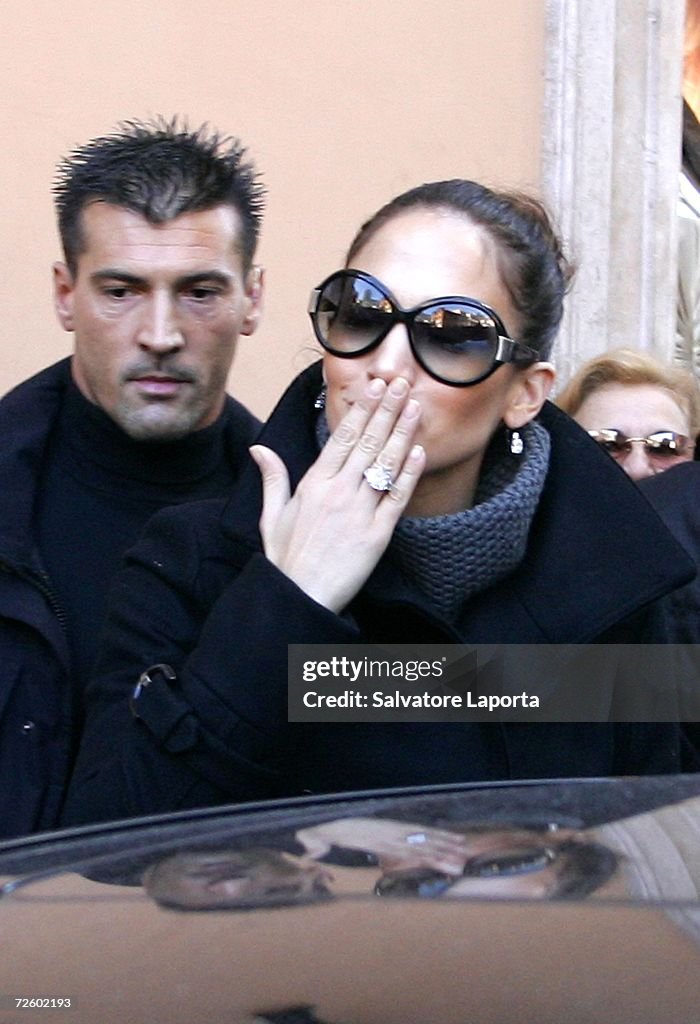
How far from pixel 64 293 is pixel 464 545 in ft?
3.72

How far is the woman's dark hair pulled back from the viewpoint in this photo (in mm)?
2262

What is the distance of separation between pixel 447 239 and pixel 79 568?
0.81 meters

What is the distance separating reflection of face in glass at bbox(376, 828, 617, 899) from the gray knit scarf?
2.16 feet

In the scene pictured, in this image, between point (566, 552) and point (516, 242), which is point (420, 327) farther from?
point (566, 552)

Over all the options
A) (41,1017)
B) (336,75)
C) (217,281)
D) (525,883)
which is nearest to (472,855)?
(525,883)

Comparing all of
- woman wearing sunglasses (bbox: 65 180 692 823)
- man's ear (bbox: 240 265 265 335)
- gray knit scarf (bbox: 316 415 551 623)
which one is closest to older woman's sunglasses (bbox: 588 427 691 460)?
man's ear (bbox: 240 265 265 335)

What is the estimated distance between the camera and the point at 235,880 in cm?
141

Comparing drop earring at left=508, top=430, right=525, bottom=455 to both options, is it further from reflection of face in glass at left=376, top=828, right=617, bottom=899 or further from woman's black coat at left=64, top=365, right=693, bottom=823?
reflection of face in glass at left=376, top=828, right=617, bottom=899

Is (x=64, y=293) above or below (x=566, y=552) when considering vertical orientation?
above

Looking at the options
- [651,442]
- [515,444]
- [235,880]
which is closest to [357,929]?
[235,880]

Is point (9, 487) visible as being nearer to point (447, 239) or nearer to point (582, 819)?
point (447, 239)

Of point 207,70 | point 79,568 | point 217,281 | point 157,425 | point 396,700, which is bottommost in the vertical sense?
point 396,700

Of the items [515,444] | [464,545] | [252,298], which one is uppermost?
[252,298]

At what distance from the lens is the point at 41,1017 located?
1.10 metres
